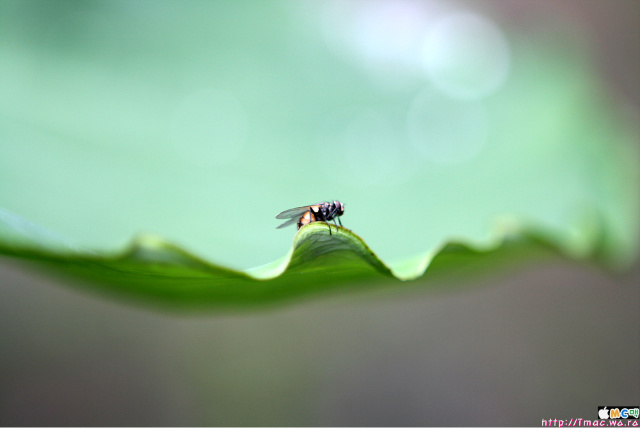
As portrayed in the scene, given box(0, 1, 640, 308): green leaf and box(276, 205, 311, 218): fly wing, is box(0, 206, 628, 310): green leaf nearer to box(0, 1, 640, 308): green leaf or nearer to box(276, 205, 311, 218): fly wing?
box(0, 1, 640, 308): green leaf

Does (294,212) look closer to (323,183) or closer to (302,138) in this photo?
(323,183)

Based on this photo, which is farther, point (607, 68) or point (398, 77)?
point (607, 68)

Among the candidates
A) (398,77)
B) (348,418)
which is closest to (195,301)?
(398,77)

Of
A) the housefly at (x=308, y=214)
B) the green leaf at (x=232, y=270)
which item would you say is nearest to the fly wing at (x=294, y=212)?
the housefly at (x=308, y=214)

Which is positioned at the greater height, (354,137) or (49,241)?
(354,137)

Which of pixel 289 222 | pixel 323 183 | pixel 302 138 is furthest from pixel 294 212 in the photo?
pixel 302 138

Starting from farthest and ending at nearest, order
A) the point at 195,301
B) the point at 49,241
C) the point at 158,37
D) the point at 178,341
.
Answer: the point at 178,341
the point at 158,37
the point at 195,301
the point at 49,241

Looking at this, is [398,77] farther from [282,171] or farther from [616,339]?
[616,339]

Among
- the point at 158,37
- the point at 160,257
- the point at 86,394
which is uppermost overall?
the point at 158,37
